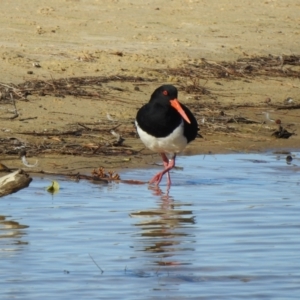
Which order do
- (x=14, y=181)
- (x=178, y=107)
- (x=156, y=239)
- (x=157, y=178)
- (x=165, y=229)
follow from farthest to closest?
(x=178, y=107)
(x=157, y=178)
(x=165, y=229)
(x=14, y=181)
(x=156, y=239)

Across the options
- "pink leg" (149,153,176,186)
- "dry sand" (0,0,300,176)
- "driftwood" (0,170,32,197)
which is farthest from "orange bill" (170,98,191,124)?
"driftwood" (0,170,32,197)

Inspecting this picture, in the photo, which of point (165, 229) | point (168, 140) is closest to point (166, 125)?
point (168, 140)

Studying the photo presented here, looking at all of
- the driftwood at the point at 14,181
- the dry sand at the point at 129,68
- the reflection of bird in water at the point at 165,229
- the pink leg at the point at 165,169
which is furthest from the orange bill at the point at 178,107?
the driftwood at the point at 14,181

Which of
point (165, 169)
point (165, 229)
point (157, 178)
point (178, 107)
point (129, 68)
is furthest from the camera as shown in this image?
point (129, 68)

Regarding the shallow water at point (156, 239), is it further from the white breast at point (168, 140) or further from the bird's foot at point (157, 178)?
the white breast at point (168, 140)

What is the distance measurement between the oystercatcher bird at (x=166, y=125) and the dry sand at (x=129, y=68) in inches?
17.8

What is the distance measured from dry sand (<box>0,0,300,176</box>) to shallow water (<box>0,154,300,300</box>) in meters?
1.07

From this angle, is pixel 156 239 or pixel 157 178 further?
pixel 157 178

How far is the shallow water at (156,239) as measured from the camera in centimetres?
628

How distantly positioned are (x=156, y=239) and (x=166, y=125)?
2.39 metres

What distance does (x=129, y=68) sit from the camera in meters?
13.3

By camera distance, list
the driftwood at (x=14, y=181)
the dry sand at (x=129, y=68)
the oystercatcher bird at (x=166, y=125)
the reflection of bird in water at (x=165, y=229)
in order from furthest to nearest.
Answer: the dry sand at (x=129, y=68) < the oystercatcher bird at (x=166, y=125) < the driftwood at (x=14, y=181) < the reflection of bird in water at (x=165, y=229)

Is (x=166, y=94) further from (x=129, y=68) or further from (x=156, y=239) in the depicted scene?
(x=129, y=68)

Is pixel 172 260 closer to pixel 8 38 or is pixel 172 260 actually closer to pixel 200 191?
pixel 200 191
